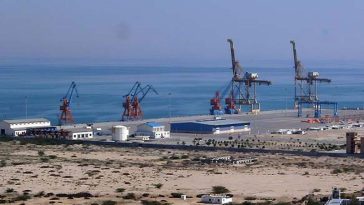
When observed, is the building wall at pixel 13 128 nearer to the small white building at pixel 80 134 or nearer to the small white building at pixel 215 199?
the small white building at pixel 80 134

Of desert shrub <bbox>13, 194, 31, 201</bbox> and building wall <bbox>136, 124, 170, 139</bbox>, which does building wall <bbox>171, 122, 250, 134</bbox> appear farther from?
desert shrub <bbox>13, 194, 31, 201</bbox>

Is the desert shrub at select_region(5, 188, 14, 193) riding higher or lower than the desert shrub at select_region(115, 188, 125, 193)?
lower

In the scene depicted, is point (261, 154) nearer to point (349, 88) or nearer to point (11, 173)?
point (11, 173)

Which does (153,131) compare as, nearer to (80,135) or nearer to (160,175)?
(80,135)

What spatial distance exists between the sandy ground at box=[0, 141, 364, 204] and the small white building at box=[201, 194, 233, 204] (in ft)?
1.35

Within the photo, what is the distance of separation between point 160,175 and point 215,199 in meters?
8.98

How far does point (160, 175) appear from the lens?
37.4m

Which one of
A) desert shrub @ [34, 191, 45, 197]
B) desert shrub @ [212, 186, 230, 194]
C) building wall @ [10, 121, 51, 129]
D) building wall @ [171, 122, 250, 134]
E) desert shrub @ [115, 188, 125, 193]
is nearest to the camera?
desert shrub @ [34, 191, 45, 197]

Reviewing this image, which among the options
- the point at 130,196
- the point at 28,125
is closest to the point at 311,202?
the point at 130,196

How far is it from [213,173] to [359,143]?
11.9 meters

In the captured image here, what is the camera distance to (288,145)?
169 ft

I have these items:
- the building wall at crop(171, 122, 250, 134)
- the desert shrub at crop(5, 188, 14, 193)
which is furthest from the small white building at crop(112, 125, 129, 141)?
the desert shrub at crop(5, 188, 14, 193)

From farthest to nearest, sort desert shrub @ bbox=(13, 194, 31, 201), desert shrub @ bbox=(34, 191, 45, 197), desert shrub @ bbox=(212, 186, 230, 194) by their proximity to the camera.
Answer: desert shrub @ bbox=(212, 186, 230, 194), desert shrub @ bbox=(34, 191, 45, 197), desert shrub @ bbox=(13, 194, 31, 201)

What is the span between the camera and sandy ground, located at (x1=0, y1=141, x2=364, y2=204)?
1256 inches
